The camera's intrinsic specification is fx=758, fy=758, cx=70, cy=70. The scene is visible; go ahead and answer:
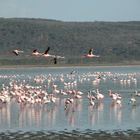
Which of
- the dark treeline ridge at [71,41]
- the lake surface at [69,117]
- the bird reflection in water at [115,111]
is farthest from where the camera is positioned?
the dark treeline ridge at [71,41]

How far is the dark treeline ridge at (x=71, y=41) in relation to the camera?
123188mm

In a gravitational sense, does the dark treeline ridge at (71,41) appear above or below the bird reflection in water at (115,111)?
above

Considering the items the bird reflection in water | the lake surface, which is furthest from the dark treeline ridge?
the bird reflection in water

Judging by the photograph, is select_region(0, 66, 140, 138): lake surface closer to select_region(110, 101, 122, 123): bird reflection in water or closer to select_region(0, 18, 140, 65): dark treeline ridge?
select_region(110, 101, 122, 123): bird reflection in water

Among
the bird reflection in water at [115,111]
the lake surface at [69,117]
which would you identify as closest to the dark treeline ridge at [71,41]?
the lake surface at [69,117]

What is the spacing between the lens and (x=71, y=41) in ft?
460

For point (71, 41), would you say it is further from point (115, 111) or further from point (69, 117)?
point (69, 117)

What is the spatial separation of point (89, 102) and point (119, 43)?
10699cm

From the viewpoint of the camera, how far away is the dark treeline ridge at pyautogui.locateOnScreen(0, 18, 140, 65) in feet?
404

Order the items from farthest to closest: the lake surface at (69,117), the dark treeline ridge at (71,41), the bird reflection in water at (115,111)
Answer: the dark treeline ridge at (71,41), the bird reflection in water at (115,111), the lake surface at (69,117)

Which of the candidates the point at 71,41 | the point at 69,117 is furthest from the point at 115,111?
the point at 71,41

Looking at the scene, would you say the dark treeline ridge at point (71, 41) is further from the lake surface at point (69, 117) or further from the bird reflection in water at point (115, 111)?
the bird reflection in water at point (115, 111)

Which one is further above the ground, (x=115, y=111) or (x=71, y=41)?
(x=71, y=41)

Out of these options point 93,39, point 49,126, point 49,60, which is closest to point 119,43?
point 93,39
